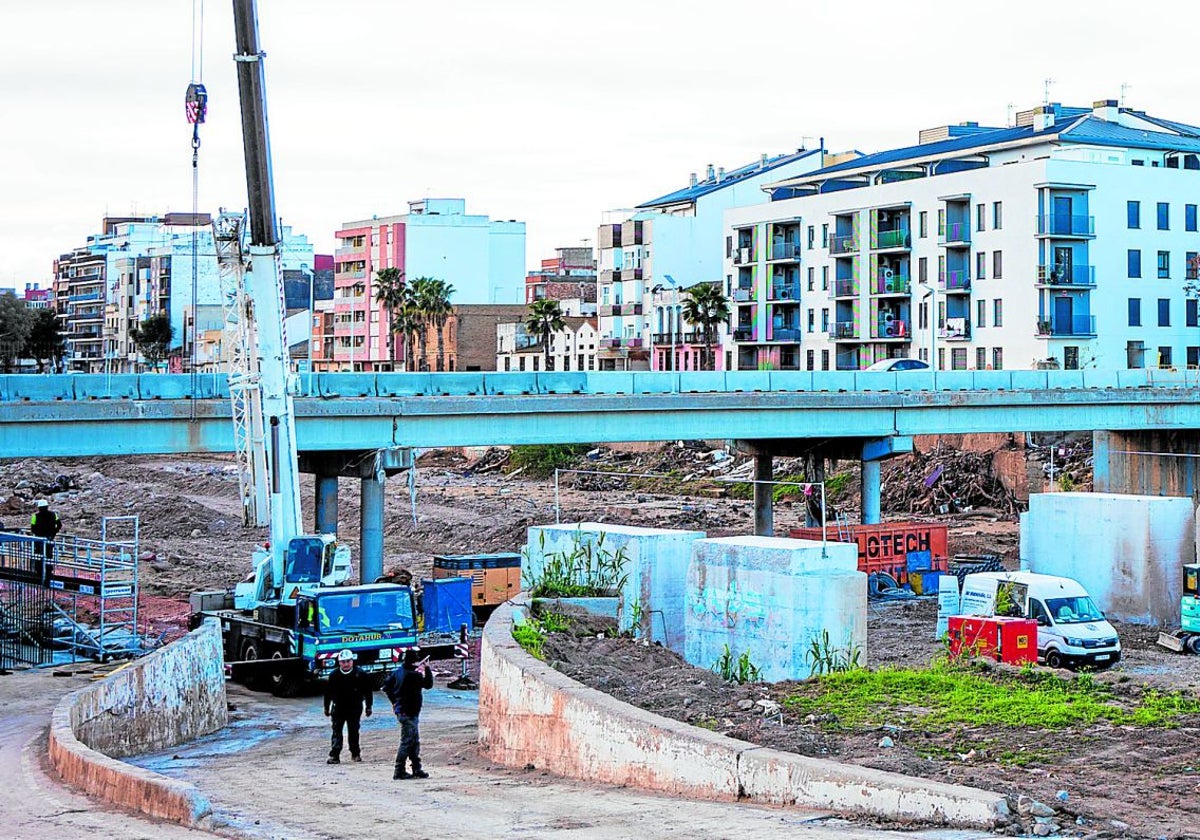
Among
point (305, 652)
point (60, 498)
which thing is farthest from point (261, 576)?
point (60, 498)

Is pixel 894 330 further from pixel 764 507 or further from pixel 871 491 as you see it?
pixel 764 507

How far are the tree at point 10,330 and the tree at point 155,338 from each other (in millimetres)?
22115

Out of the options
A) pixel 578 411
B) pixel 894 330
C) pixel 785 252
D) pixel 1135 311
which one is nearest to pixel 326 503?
pixel 578 411

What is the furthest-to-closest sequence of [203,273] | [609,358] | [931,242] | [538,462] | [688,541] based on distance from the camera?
[203,273]
[609,358]
[538,462]
[931,242]
[688,541]

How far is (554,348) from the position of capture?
116 meters

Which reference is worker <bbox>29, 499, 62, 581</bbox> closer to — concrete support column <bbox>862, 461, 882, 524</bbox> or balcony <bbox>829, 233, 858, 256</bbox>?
concrete support column <bbox>862, 461, 882, 524</bbox>

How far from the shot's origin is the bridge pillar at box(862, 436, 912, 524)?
2077 inches

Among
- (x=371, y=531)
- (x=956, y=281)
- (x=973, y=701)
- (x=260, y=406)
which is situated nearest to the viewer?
(x=973, y=701)

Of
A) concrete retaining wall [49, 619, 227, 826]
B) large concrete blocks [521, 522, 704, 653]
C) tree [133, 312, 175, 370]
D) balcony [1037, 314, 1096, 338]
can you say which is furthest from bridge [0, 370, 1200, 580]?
tree [133, 312, 175, 370]

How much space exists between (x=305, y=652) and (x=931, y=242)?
55.2 m

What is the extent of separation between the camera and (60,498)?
86.7 meters

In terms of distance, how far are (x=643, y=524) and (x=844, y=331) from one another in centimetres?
2286

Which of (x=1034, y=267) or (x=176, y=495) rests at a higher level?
(x=1034, y=267)

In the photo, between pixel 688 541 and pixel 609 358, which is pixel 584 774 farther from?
pixel 609 358
